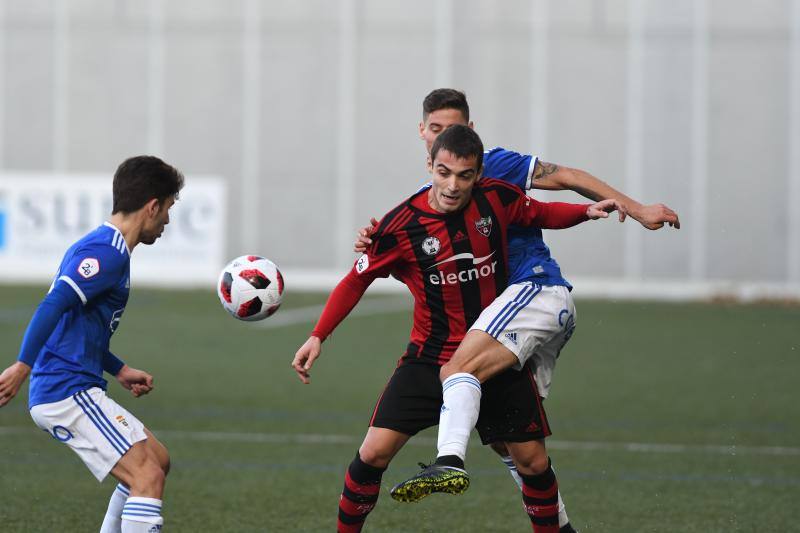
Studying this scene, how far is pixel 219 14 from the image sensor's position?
891 inches

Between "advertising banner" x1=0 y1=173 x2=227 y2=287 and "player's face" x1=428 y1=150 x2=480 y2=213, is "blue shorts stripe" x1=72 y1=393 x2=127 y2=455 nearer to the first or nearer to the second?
"player's face" x1=428 y1=150 x2=480 y2=213

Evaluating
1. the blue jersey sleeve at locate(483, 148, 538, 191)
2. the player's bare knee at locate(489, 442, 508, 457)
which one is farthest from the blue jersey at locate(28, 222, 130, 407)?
the player's bare knee at locate(489, 442, 508, 457)

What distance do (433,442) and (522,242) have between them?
3.77m

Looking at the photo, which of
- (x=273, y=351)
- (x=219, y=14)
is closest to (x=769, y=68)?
(x=219, y=14)

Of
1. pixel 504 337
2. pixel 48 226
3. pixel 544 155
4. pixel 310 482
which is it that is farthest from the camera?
pixel 544 155

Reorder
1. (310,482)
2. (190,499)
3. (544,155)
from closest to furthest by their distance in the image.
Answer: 1. (190,499)
2. (310,482)
3. (544,155)

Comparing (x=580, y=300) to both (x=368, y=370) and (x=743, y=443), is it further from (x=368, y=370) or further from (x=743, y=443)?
(x=743, y=443)

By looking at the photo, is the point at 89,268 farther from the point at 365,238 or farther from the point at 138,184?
the point at 365,238

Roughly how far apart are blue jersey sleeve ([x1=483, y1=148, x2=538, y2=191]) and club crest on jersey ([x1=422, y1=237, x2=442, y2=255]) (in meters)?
0.56

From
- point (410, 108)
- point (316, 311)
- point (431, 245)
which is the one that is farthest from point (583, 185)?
point (410, 108)

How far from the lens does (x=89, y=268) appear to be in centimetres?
471

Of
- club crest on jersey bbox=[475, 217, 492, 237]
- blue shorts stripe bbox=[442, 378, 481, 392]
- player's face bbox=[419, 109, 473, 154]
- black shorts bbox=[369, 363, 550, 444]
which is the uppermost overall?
player's face bbox=[419, 109, 473, 154]

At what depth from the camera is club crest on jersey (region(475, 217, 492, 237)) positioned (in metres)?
5.25

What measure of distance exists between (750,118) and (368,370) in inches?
468
